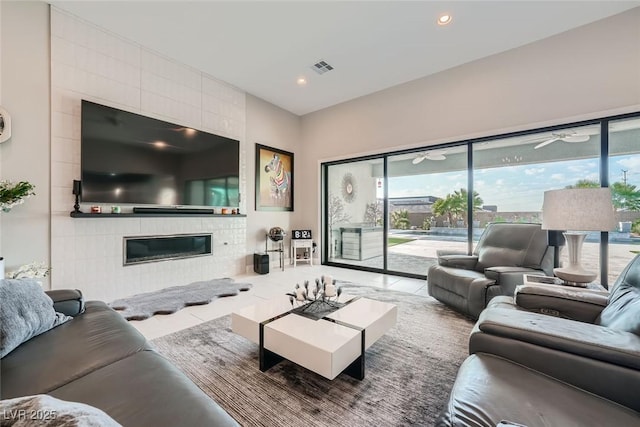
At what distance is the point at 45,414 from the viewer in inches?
18.2

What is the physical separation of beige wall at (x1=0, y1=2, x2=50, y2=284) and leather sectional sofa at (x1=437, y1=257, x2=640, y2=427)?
154 inches

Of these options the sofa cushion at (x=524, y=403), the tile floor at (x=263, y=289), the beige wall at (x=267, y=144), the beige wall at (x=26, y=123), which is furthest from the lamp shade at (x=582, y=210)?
the beige wall at (x=26, y=123)

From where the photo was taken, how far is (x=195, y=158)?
12.7 feet

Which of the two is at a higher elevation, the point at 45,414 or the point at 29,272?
the point at 45,414

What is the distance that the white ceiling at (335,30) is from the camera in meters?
2.75

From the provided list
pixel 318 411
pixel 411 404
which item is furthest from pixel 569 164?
pixel 318 411

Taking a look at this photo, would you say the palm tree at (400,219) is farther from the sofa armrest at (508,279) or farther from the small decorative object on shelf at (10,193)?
the small decorative object on shelf at (10,193)

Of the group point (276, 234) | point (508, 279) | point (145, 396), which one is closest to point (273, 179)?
point (276, 234)

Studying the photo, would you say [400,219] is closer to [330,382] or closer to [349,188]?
[349,188]

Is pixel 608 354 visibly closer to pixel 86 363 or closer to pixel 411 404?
pixel 411 404

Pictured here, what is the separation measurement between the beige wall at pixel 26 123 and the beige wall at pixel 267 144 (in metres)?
2.60

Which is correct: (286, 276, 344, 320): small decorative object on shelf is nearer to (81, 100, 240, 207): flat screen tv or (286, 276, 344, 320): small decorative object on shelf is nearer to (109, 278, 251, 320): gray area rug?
(109, 278, 251, 320): gray area rug

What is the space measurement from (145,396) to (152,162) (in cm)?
329

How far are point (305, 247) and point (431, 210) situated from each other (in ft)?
8.45
